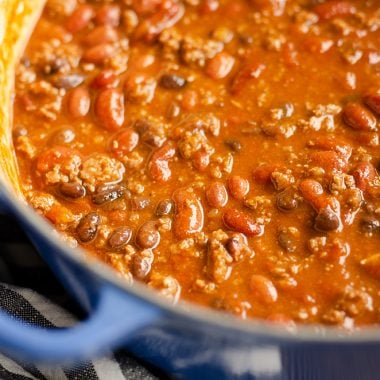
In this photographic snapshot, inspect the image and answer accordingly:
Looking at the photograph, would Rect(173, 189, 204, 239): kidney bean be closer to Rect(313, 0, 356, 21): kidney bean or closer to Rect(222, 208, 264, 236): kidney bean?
Rect(222, 208, 264, 236): kidney bean

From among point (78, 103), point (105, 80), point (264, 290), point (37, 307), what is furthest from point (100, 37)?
point (264, 290)

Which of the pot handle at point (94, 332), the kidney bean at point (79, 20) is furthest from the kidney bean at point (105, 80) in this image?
the pot handle at point (94, 332)

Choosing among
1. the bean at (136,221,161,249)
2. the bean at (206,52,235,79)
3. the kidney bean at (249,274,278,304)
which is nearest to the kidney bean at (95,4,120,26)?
the bean at (206,52,235,79)

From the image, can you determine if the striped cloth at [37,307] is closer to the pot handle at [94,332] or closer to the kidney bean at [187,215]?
the kidney bean at [187,215]

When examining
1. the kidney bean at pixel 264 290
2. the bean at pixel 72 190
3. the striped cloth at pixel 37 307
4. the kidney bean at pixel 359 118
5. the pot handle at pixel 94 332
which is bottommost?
the striped cloth at pixel 37 307

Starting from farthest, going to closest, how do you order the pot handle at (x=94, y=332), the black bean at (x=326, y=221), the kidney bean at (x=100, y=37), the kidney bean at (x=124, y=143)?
the kidney bean at (x=100, y=37)
the kidney bean at (x=124, y=143)
the black bean at (x=326, y=221)
the pot handle at (x=94, y=332)

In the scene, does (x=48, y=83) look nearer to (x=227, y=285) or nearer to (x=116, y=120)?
(x=116, y=120)
